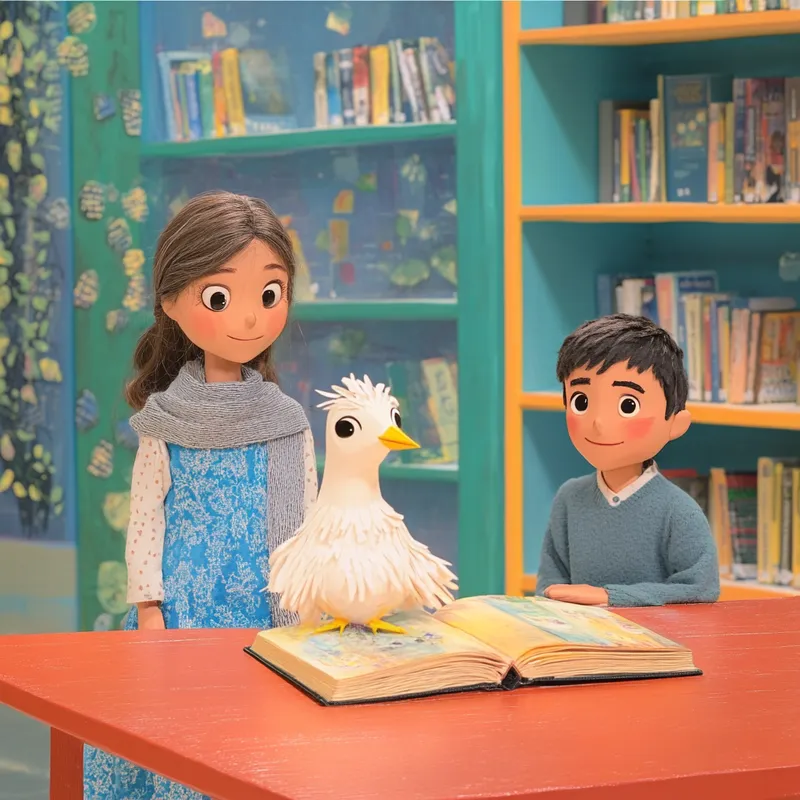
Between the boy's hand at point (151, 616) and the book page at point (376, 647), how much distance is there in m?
0.48

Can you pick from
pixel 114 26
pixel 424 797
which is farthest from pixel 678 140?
pixel 424 797

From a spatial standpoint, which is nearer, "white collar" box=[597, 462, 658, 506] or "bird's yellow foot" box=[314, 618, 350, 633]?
"bird's yellow foot" box=[314, 618, 350, 633]

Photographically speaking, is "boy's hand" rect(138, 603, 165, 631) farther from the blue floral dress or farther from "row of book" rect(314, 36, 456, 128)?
"row of book" rect(314, 36, 456, 128)

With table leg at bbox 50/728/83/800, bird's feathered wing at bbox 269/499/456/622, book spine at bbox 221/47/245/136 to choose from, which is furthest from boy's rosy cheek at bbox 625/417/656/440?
book spine at bbox 221/47/245/136

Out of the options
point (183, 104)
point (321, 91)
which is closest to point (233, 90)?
point (183, 104)

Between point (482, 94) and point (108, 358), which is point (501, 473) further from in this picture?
point (108, 358)

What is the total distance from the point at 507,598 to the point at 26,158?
2.40 m

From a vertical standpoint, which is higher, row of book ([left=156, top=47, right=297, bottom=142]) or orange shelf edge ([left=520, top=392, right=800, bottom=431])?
row of book ([left=156, top=47, right=297, bottom=142])

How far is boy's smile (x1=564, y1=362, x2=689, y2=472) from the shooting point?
1.71m

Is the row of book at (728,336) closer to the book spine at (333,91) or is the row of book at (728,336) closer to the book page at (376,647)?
the book spine at (333,91)

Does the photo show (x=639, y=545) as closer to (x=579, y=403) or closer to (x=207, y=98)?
(x=579, y=403)

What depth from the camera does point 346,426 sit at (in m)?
1.45

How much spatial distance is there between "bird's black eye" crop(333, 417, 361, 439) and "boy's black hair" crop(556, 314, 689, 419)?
0.39m

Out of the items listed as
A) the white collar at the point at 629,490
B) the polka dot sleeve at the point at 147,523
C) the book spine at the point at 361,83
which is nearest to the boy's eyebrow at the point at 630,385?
the white collar at the point at 629,490
